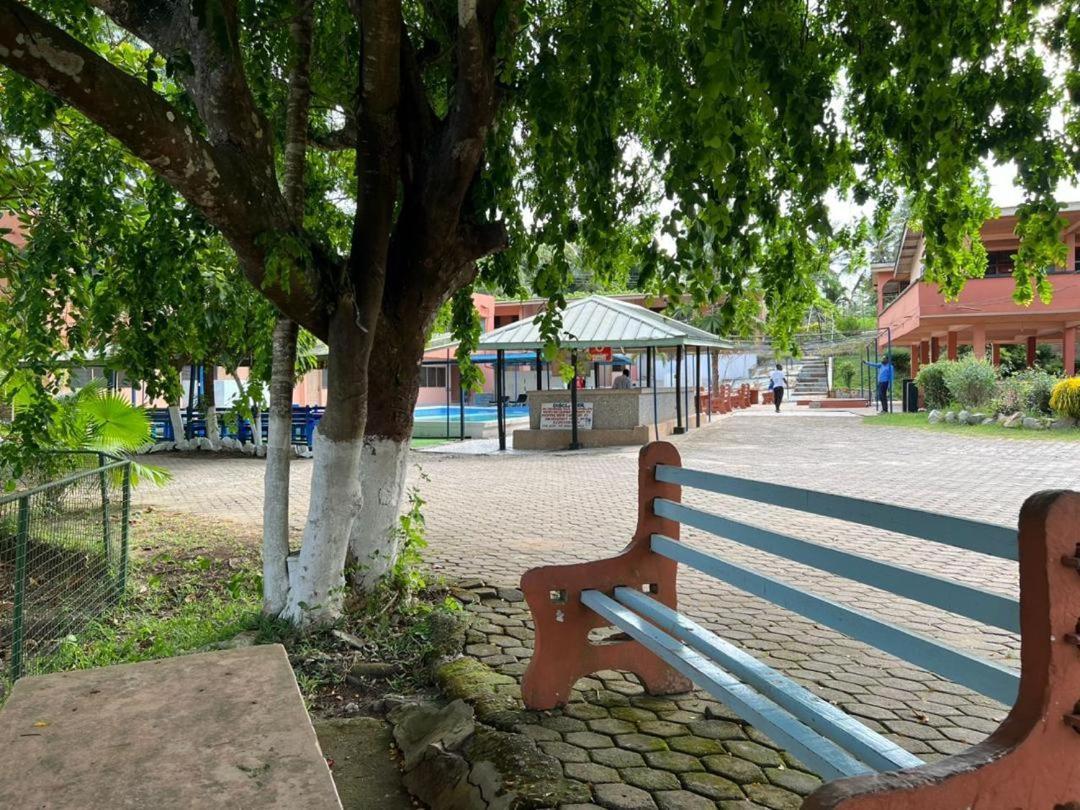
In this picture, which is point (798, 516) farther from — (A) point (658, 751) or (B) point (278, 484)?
(A) point (658, 751)

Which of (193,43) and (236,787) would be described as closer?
(236,787)

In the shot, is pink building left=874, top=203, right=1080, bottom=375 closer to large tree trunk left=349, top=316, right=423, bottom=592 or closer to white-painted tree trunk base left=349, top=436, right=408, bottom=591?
large tree trunk left=349, top=316, right=423, bottom=592

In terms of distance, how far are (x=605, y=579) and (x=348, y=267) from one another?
7.59 ft

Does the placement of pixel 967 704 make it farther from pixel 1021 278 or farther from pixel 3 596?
pixel 3 596

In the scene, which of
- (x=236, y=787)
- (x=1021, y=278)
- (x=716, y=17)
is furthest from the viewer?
(x=1021, y=278)

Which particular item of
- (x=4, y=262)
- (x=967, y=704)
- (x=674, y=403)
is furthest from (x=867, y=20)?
(x=674, y=403)

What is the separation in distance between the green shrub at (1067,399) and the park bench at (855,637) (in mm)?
18705

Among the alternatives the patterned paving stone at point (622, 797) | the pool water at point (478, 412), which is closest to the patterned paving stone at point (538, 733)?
the patterned paving stone at point (622, 797)

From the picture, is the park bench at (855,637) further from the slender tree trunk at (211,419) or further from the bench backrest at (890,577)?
the slender tree trunk at (211,419)

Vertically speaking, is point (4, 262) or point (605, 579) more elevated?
point (4, 262)

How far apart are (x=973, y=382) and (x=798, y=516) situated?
1632 cm

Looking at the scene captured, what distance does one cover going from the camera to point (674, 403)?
78.2ft

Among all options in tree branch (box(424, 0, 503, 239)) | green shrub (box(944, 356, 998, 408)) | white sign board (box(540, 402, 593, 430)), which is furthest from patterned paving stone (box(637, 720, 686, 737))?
green shrub (box(944, 356, 998, 408))

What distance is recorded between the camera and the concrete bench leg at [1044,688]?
1.66 meters
